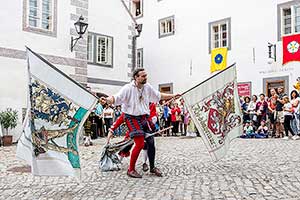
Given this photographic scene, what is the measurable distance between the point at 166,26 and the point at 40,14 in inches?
405

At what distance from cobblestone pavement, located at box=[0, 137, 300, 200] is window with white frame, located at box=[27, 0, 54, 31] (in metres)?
7.99

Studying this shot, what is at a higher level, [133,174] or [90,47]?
[90,47]

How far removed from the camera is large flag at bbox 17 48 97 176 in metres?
5.58

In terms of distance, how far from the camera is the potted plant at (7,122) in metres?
13.6

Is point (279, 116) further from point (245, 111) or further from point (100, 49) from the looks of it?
point (100, 49)

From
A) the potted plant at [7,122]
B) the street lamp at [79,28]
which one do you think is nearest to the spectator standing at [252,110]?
the street lamp at [79,28]

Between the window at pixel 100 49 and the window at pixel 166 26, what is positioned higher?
the window at pixel 166 26

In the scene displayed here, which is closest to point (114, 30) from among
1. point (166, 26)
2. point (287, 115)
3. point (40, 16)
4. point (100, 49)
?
point (100, 49)

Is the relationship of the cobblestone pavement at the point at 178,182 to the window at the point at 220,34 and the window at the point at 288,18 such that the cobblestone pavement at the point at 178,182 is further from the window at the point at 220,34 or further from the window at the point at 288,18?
the window at the point at 220,34

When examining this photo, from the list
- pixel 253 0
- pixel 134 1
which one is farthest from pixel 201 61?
pixel 134 1

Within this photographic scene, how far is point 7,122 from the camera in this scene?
13.7m

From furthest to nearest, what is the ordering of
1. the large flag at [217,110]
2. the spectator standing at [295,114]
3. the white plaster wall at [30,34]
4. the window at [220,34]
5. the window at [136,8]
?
1. the window at [136,8]
2. the window at [220,34]
3. the white plaster wall at [30,34]
4. the spectator standing at [295,114]
5. the large flag at [217,110]

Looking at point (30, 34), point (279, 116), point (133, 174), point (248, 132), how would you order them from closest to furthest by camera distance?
point (133, 174), point (30, 34), point (279, 116), point (248, 132)

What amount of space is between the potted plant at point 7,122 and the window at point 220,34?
11.4m
